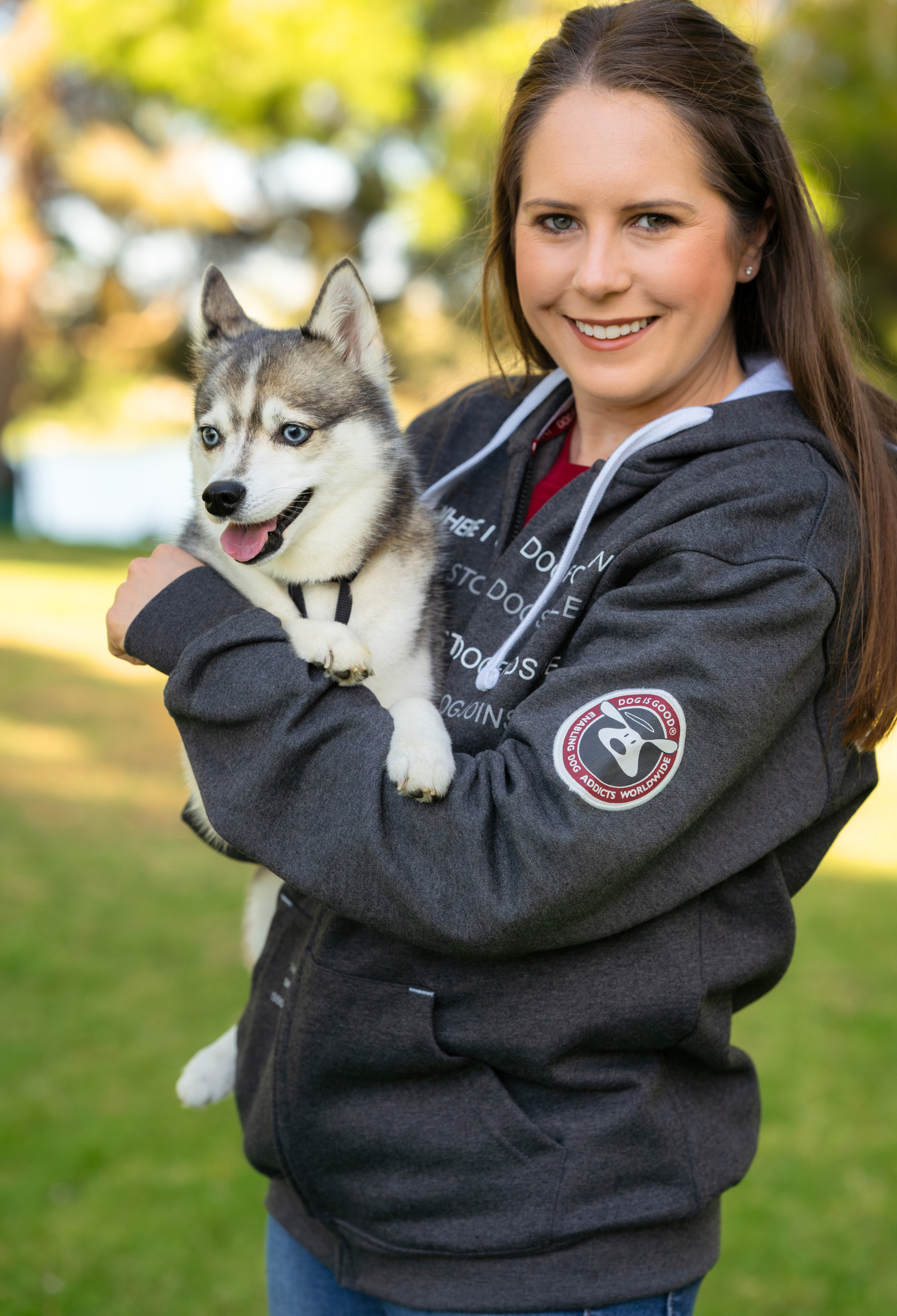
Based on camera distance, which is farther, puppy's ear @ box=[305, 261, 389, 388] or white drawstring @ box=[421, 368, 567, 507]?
puppy's ear @ box=[305, 261, 389, 388]

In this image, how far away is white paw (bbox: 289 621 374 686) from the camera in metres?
2.17

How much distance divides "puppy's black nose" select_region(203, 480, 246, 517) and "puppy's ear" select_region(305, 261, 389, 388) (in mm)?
618

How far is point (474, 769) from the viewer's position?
1.88m

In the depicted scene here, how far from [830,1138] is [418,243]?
12933 millimetres

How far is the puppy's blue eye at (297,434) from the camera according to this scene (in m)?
2.71

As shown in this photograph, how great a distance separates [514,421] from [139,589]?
930mm

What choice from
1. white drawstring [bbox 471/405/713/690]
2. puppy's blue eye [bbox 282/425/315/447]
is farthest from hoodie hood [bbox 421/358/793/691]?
puppy's blue eye [bbox 282/425/315/447]

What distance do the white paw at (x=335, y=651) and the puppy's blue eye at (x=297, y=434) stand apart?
1.92ft

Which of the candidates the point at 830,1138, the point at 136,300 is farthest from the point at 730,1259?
the point at 136,300

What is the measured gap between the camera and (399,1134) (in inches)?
77.0

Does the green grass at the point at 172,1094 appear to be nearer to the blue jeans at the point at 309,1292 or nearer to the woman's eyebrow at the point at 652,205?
the blue jeans at the point at 309,1292

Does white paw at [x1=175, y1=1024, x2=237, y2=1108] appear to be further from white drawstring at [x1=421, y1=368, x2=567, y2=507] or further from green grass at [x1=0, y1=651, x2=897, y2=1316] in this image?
white drawstring at [x1=421, y1=368, x2=567, y2=507]

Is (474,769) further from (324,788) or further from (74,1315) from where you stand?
(74,1315)

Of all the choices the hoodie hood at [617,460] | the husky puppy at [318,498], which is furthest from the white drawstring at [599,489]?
the husky puppy at [318,498]
